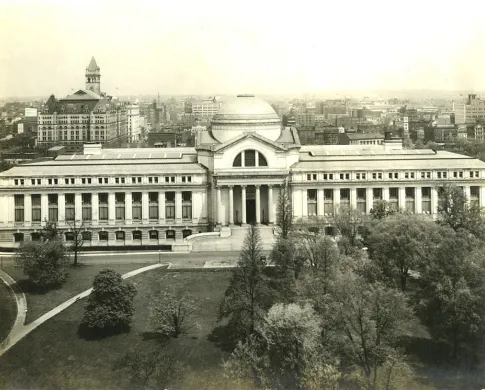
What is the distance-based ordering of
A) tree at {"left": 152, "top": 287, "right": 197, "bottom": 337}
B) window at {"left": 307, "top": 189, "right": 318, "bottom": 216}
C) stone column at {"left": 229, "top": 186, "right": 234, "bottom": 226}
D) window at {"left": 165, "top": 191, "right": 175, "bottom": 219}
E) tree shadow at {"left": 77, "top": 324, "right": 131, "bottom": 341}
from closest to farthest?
tree at {"left": 152, "top": 287, "right": 197, "bottom": 337} → tree shadow at {"left": 77, "top": 324, "right": 131, "bottom": 341} → stone column at {"left": 229, "top": 186, "right": 234, "bottom": 226} → window at {"left": 165, "top": 191, "right": 175, "bottom": 219} → window at {"left": 307, "top": 189, "right": 318, "bottom": 216}

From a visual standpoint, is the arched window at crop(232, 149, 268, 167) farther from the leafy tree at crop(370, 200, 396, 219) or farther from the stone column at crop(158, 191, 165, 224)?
the leafy tree at crop(370, 200, 396, 219)

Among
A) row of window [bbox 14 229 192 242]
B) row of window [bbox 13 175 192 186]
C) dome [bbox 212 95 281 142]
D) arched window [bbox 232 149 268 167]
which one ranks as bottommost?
row of window [bbox 14 229 192 242]

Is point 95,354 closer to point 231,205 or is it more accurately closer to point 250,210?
point 231,205

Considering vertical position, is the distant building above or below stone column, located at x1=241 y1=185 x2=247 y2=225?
above

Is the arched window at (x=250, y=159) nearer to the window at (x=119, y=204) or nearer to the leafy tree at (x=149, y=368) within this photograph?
the window at (x=119, y=204)

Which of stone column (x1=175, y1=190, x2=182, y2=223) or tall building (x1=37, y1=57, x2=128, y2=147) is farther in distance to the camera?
tall building (x1=37, y1=57, x2=128, y2=147)

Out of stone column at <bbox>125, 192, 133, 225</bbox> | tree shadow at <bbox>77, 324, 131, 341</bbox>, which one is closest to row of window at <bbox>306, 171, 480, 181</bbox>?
stone column at <bbox>125, 192, 133, 225</bbox>
